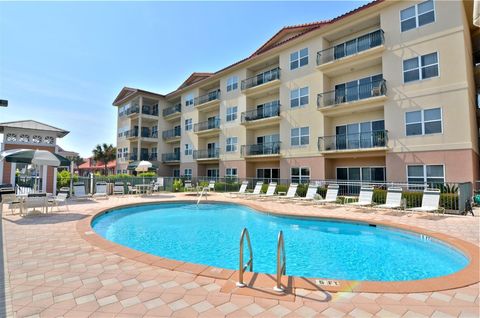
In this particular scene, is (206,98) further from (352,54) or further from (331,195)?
(331,195)

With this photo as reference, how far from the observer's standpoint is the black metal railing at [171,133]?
33394 mm

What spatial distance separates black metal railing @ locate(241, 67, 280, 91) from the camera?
22323 millimetres

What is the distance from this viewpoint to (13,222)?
858cm

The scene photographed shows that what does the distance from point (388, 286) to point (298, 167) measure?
16.7 metres

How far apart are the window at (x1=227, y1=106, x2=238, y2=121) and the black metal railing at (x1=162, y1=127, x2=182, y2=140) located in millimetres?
9555

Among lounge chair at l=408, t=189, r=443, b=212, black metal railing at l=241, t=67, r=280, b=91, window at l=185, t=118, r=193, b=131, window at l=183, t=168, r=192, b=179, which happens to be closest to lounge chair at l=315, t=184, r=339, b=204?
lounge chair at l=408, t=189, r=443, b=212

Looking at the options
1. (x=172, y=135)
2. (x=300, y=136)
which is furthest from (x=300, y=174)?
(x=172, y=135)

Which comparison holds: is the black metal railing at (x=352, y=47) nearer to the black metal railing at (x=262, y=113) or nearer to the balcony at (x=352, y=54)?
the balcony at (x=352, y=54)

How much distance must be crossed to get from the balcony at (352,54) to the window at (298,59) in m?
1.43

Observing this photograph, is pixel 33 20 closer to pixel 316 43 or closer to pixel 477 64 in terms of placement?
pixel 316 43

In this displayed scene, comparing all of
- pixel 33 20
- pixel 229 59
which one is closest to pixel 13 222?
pixel 33 20

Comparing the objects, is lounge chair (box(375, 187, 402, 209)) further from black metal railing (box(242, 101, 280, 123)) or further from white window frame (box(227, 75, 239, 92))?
white window frame (box(227, 75, 239, 92))

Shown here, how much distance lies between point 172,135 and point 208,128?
7.41 metres

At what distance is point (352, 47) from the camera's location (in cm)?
1789
